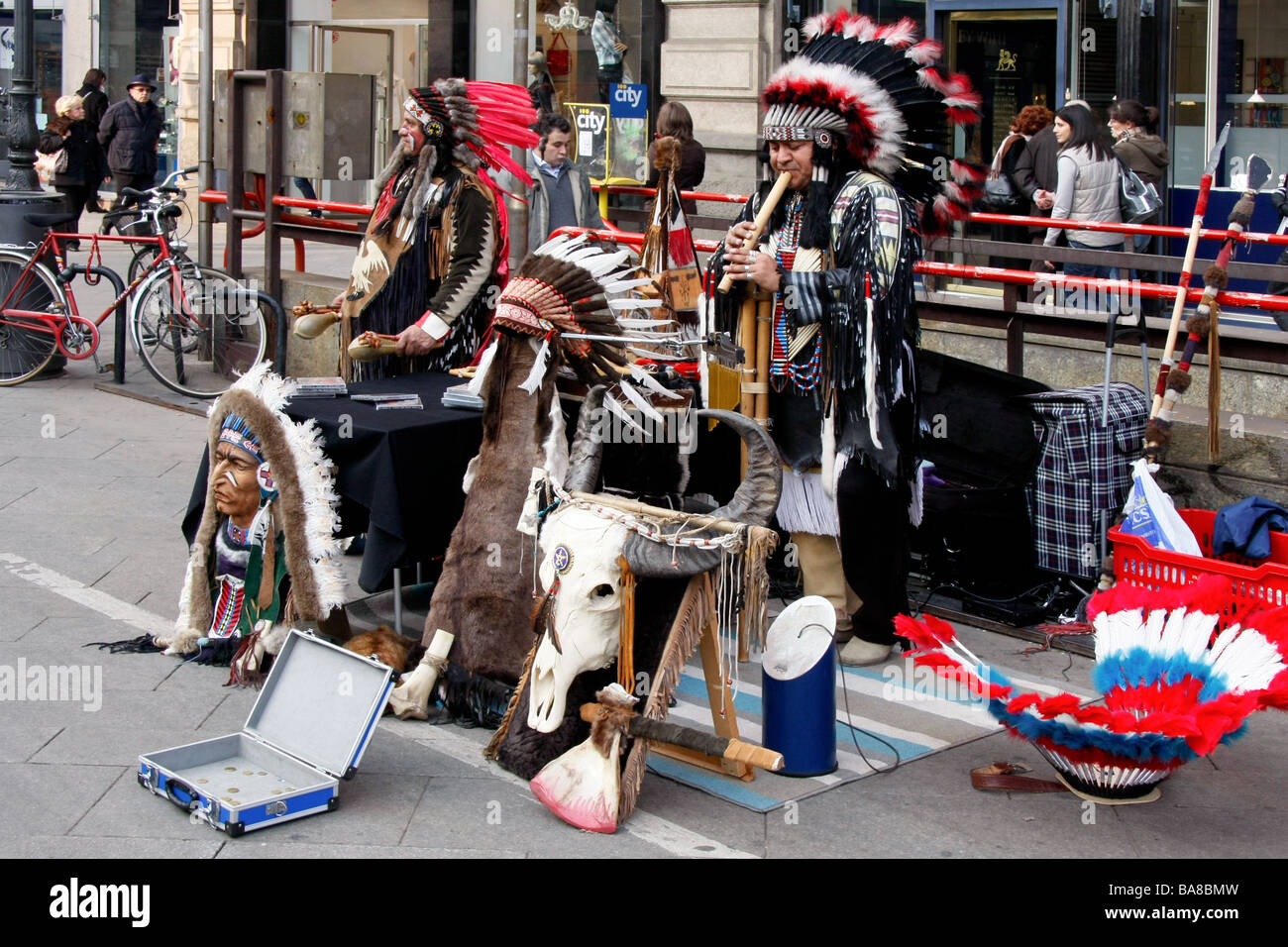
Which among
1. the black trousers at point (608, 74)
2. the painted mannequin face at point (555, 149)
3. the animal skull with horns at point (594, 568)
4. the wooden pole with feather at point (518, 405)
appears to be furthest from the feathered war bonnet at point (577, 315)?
the black trousers at point (608, 74)

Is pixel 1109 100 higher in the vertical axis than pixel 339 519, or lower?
higher

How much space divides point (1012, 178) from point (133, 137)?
35.5 feet

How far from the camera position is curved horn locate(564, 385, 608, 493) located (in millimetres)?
5141

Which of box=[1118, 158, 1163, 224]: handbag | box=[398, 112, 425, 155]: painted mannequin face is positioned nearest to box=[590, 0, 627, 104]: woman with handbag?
box=[1118, 158, 1163, 224]: handbag

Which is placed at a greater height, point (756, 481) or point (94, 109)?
point (94, 109)

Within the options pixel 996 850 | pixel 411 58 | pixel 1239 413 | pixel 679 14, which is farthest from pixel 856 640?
pixel 411 58

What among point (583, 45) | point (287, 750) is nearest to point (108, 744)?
point (287, 750)

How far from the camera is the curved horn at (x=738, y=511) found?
4.61 metres

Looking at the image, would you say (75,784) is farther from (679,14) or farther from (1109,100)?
(679,14)

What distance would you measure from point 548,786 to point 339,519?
178 centimetres

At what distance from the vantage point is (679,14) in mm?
13984

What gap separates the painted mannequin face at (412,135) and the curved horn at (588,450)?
6.76 feet

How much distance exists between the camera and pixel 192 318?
11094 mm

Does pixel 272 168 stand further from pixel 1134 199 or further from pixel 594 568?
pixel 594 568
